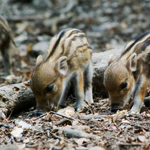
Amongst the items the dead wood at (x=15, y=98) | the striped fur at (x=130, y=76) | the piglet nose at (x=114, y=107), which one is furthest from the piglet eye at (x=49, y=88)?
the piglet nose at (x=114, y=107)

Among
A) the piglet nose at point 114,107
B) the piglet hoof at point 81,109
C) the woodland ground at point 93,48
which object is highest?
→ the woodland ground at point 93,48

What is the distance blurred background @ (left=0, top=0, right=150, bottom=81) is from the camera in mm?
11812

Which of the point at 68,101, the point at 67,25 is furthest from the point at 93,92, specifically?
the point at 67,25

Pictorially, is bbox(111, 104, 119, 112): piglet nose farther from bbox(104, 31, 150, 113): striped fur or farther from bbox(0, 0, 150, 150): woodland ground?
bbox(0, 0, 150, 150): woodland ground

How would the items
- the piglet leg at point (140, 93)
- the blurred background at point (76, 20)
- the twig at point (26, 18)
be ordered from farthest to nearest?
the twig at point (26, 18) → the blurred background at point (76, 20) → the piglet leg at point (140, 93)

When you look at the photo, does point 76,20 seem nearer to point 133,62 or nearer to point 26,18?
point 26,18

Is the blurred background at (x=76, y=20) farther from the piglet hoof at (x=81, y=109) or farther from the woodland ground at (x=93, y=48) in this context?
the piglet hoof at (x=81, y=109)

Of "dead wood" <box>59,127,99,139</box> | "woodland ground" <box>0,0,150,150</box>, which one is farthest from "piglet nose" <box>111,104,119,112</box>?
"dead wood" <box>59,127,99,139</box>

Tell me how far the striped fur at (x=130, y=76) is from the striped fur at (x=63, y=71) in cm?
87

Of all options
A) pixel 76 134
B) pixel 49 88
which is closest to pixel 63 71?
pixel 49 88

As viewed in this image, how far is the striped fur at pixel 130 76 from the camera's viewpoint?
5641 millimetres

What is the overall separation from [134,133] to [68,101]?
2.64 metres

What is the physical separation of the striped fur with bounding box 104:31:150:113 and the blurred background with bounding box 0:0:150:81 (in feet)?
15.4

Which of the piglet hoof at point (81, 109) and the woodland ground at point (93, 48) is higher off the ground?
the woodland ground at point (93, 48)
